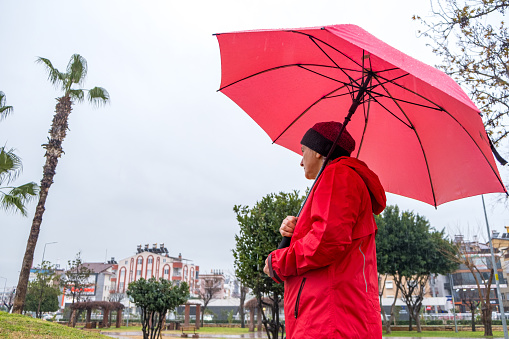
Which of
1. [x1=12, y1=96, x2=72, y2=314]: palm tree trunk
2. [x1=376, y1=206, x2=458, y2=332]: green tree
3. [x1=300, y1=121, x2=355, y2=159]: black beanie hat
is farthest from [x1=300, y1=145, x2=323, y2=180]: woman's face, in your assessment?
[x1=376, y1=206, x2=458, y2=332]: green tree

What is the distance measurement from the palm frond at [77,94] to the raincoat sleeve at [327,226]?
1983cm

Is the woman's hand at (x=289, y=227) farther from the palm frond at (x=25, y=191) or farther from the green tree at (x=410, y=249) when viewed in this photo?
the green tree at (x=410, y=249)

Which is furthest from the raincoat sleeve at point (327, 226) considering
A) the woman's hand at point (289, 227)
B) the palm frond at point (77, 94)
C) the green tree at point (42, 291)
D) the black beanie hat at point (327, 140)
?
the green tree at point (42, 291)

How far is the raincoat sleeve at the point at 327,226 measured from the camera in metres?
1.67

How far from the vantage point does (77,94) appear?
19.1 metres

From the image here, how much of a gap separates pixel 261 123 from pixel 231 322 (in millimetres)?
54411

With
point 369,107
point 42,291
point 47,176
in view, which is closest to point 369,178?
point 369,107

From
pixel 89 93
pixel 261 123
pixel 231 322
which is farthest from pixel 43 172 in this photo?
pixel 231 322

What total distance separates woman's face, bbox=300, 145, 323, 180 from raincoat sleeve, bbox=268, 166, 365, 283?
13.2 inches

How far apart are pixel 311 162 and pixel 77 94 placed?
770 inches

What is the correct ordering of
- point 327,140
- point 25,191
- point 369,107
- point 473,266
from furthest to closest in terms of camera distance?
point 473,266 → point 25,191 → point 369,107 → point 327,140

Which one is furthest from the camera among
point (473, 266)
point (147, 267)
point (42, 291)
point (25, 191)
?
point (147, 267)

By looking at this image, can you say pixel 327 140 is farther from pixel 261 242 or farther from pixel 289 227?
pixel 261 242

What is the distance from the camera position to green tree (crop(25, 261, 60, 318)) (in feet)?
118
